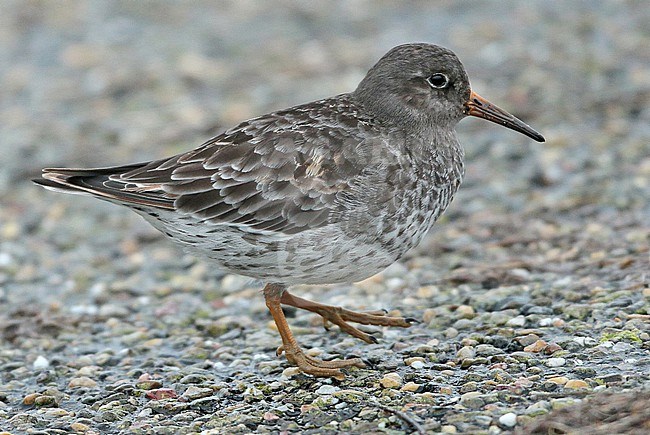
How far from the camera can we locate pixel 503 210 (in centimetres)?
976

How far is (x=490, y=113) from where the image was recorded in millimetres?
7520

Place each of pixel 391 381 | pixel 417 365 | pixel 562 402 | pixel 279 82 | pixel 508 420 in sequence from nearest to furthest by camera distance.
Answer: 1. pixel 508 420
2. pixel 562 402
3. pixel 391 381
4. pixel 417 365
5. pixel 279 82

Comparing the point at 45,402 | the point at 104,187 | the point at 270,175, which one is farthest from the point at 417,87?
the point at 45,402

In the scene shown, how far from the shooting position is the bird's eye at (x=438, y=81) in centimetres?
727

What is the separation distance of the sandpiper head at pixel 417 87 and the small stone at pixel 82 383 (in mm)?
2843

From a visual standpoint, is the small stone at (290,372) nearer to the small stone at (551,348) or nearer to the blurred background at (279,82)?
the small stone at (551,348)

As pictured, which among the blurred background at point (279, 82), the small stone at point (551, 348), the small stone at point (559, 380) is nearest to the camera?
the small stone at point (559, 380)

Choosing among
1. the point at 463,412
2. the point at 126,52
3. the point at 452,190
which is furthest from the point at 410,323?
the point at 126,52

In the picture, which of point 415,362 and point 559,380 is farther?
point 415,362

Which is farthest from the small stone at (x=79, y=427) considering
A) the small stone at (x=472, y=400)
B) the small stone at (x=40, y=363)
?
the small stone at (x=472, y=400)

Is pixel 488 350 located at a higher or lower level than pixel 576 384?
higher

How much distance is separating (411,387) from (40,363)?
3.00 m

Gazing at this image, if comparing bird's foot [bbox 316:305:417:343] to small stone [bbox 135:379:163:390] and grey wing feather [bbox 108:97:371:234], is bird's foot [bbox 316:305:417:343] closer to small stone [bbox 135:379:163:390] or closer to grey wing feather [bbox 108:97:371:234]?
grey wing feather [bbox 108:97:371:234]

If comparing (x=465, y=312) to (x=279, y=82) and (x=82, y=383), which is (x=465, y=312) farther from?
(x=279, y=82)
